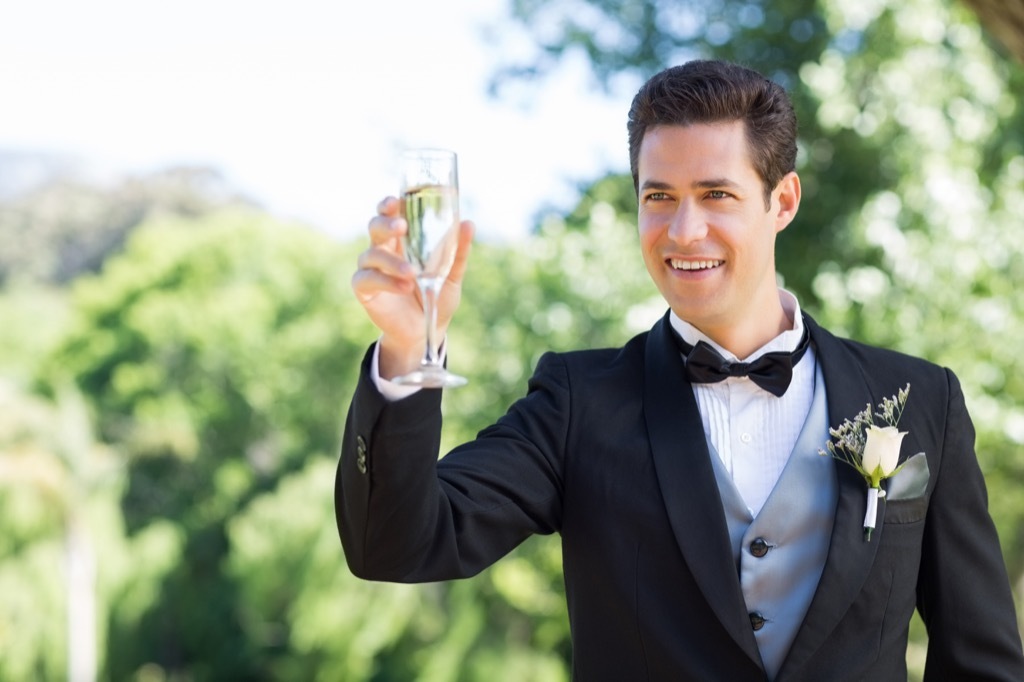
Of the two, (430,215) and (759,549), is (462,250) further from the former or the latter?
(759,549)

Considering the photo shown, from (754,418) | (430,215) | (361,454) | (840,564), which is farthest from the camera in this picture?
(754,418)

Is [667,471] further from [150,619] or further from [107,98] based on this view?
[107,98]

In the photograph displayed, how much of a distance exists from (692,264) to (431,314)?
2.36ft

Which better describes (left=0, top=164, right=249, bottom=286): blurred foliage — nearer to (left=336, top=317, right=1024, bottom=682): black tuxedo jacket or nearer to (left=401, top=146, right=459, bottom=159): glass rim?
(left=336, top=317, right=1024, bottom=682): black tuxedo jacket

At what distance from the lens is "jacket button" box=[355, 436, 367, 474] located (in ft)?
6.07

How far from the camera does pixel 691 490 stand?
2234mm

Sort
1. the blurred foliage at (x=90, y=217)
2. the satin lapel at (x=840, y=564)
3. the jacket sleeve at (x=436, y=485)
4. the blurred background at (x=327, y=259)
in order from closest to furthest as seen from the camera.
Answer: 1. the jacket sleeve at (x=436, y=485)
2. the satin lapel at (x=840, y=564)
3. the blurred background at (x=327, y=259)
4. the blurred foliage at (x=90, y=217)

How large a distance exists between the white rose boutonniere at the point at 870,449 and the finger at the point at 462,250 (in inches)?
34.1

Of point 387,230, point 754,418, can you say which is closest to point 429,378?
point 387,230

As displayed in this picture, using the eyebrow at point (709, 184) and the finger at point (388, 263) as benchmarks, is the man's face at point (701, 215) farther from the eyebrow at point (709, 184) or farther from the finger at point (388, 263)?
the finger at point (388, 263)

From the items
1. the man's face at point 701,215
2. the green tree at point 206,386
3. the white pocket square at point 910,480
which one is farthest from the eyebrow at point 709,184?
the green tree at point 206,386

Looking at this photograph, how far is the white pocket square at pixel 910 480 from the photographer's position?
2.26 m

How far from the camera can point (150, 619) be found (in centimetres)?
3075

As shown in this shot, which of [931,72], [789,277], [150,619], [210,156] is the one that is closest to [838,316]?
[789,277]
